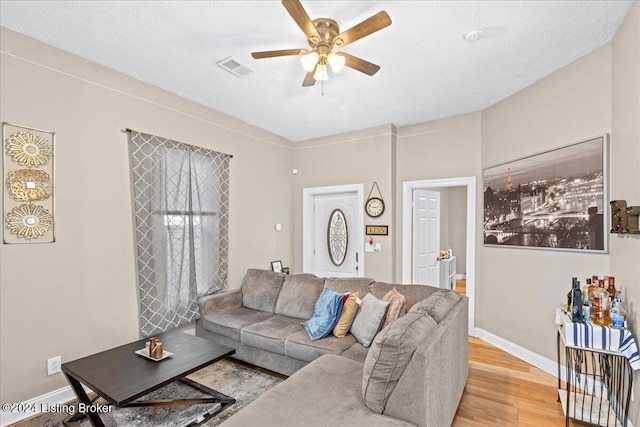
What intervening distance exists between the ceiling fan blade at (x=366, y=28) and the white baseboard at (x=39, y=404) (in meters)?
3.43

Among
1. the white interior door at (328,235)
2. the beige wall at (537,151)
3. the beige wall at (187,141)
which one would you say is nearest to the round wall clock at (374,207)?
the beige wall at (187,141)

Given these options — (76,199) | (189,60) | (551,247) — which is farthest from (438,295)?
(76,199)

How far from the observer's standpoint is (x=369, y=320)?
8.67ft

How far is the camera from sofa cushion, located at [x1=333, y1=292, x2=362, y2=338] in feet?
9.09

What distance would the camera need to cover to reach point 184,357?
2395 mm

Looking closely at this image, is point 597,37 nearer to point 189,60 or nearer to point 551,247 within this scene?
point 551,247

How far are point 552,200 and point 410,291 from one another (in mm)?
1635

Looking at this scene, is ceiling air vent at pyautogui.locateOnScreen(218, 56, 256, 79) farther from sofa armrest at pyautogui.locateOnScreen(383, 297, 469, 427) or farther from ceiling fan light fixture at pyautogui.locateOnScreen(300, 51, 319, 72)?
sofa armrest at pyautogui.locateOnScreen(383, 297, 469, 427)

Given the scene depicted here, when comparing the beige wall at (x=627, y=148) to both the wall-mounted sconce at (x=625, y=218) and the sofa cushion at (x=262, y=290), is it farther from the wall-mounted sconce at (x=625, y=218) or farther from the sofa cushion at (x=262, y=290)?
the sofa cushion at (x=262, y=290)

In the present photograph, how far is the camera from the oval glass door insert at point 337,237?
16.2 feet

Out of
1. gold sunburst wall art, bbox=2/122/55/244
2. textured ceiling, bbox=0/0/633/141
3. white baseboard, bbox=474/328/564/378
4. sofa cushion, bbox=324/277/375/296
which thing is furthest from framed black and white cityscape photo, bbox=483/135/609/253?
gold sunburst wall art, bbox=2/122/55/244

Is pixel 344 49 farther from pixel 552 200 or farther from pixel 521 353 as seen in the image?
pixel 521 353

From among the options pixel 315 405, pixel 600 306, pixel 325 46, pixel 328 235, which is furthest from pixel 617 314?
pixel 328 235

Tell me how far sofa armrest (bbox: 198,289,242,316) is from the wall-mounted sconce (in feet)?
11.7
